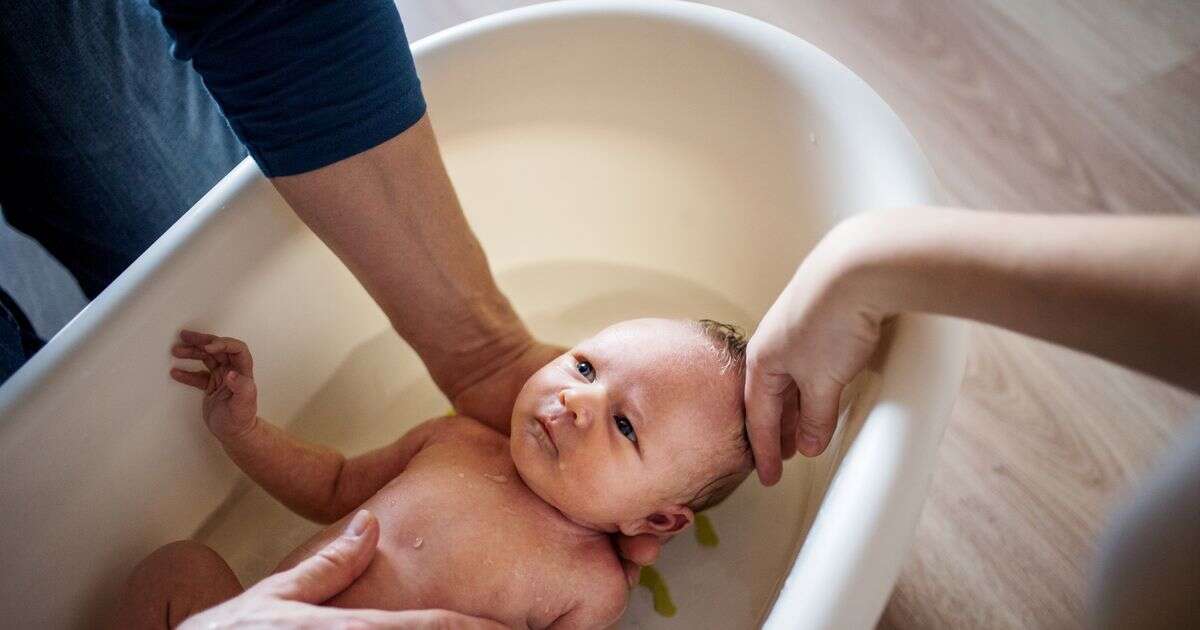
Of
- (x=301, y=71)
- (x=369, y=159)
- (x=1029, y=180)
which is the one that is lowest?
(x=1029, y=180)

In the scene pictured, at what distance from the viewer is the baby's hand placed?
91cm

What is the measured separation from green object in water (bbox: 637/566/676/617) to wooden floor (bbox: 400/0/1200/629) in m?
0.26

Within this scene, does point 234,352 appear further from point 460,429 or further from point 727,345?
point 727,345

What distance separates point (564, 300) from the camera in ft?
4.23

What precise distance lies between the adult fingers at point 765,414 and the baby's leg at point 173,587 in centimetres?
51

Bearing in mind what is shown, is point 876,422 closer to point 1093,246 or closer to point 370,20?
point 1093,246

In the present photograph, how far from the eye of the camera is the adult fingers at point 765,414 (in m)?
0.79

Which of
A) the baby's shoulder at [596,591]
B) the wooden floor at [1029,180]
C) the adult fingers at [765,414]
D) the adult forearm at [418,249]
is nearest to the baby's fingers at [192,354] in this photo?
the adult forearm at [418,249]

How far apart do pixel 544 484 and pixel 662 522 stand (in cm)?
12

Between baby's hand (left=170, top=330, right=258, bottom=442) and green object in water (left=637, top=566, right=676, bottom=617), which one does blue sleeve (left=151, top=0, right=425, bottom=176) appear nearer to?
baby's hand (left=170, top=330, right=258, bottom=442)

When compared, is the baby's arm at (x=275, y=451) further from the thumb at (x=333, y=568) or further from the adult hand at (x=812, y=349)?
the adult hand at (x=812, y=349)

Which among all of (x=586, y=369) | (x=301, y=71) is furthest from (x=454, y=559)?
(x=301, y=71)

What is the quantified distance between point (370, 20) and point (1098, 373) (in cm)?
99

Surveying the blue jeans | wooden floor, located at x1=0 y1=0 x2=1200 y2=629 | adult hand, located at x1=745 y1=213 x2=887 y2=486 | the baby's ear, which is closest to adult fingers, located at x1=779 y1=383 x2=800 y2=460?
adult hand, located at x1=745 y1=213 x2=887 y2=486
